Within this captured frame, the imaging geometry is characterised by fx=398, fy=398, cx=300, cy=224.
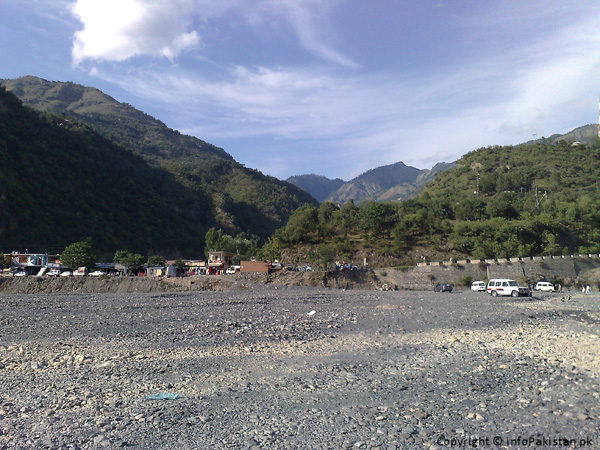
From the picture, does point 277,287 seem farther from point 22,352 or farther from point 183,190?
point 183,190

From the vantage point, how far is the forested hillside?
2106 inches

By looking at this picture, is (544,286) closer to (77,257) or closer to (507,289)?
(507,289)

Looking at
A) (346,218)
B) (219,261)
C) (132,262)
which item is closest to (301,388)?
(132,262)

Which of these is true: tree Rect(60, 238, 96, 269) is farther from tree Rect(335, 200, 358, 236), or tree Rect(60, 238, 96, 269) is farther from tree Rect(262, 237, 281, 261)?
tree Rect(335, 200, 358, 236)

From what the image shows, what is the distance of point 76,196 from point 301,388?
3029 inches

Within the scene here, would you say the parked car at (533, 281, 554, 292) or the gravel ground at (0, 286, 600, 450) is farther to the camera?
the parked car at (533, 281, 554, 292)

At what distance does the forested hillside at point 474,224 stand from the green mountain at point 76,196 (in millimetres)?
34223

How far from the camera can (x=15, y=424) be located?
→ 5.86 m

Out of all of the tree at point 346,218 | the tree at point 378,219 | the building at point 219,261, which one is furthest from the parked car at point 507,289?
the building at point 219,261

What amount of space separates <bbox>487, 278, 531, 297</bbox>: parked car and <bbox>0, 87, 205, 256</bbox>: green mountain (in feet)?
199

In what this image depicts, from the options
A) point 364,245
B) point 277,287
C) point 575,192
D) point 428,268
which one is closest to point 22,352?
point 277,287

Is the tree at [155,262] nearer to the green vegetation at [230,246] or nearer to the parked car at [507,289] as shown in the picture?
the green vegetation at [230,246]

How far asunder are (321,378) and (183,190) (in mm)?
108374

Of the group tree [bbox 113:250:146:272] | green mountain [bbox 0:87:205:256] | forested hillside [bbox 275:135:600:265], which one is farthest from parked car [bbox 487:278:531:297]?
green mountain [bbox 0:87:205:256]
